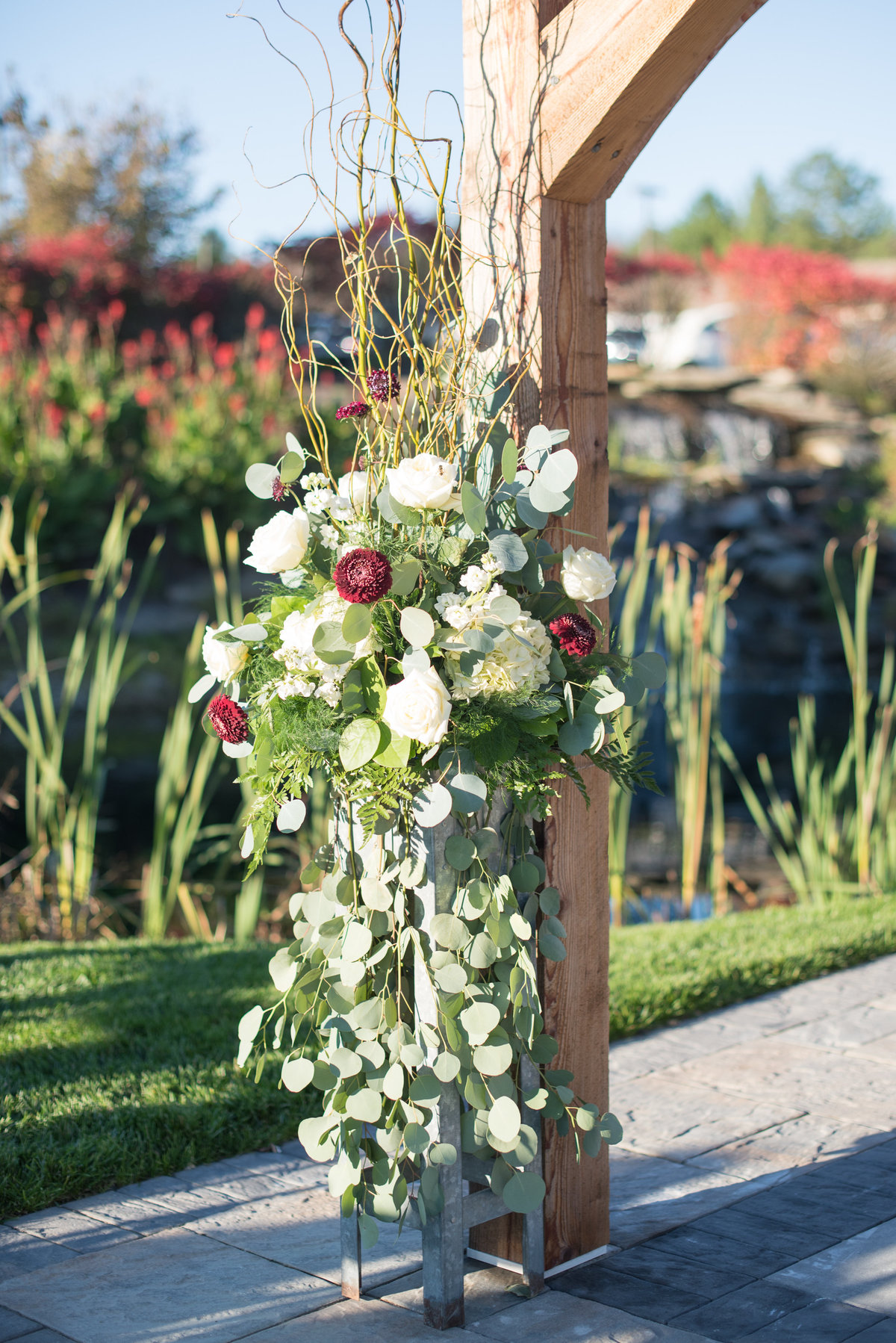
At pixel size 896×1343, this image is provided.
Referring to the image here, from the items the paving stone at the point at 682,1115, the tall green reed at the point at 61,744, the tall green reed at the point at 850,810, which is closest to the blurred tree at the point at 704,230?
the tall green reed at the point at 850,810

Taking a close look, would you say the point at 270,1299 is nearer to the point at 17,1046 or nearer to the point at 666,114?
the point at 17,1046

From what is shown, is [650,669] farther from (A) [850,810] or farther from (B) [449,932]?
(A) [850,810]

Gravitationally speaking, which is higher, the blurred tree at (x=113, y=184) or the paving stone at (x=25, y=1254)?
the blurred tree at (x=113, y=184)

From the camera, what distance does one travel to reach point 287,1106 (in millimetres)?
2592

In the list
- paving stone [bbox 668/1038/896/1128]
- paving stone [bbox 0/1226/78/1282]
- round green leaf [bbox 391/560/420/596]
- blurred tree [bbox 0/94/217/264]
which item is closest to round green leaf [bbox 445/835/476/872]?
round green leaf [bbox 391/560/420/596]

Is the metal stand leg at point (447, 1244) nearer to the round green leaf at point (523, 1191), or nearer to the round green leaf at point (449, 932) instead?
the round green leaf at point (523, 1191)

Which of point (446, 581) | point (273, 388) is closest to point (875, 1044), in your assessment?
point (446, 581)

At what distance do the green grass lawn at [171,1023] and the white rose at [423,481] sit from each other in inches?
33.0

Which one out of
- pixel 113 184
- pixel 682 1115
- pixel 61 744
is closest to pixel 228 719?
pixel 682 1115

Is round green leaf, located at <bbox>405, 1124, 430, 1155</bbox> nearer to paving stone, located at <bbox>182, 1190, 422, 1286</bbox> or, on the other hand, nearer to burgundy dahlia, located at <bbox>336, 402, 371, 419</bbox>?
paving stone, located at <bbox>182, 1190, 422, 1286</bbox>

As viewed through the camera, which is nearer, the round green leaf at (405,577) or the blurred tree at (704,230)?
the round green leaf at (405,577)

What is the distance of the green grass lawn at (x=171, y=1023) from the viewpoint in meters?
2.33

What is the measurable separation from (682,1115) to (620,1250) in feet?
1.97

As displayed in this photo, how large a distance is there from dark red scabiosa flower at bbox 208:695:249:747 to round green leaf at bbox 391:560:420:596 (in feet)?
1.07
